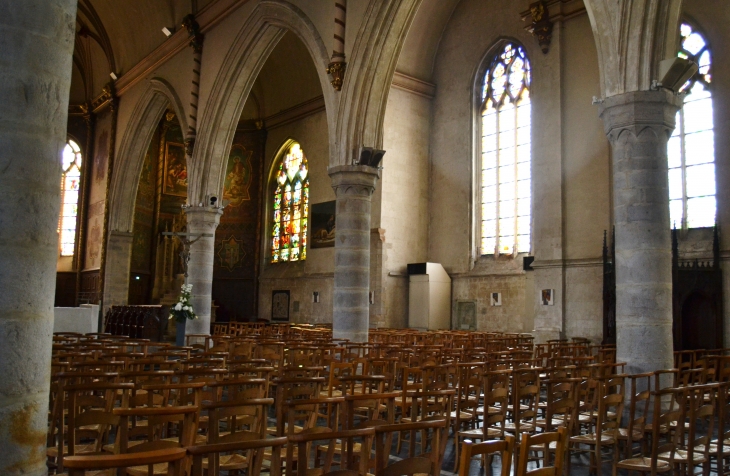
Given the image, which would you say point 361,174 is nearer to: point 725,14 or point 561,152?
point 561,152

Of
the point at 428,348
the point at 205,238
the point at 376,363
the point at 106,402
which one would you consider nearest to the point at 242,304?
the point at 205,238

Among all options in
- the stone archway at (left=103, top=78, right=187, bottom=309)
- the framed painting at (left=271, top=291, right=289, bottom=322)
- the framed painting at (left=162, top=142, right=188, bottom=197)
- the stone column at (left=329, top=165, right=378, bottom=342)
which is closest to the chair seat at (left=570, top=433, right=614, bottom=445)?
the stone column at (left=329, top=165, right=378, bottom=342)

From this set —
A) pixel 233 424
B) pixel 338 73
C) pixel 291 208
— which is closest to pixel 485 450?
pixel 233 424

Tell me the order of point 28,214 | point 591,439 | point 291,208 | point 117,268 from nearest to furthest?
1. point 28,214
2. point 591,439
3. point 117,268
4. point 291,208

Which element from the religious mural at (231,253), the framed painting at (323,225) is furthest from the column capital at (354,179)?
the religious mural at (231,253)

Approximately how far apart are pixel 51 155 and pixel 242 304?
77.2ft

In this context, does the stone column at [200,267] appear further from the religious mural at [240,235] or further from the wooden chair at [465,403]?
the wooden chair at [465,403]

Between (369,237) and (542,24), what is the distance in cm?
787

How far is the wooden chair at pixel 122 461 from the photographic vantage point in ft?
7.88

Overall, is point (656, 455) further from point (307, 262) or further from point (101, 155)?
point (101, 155)

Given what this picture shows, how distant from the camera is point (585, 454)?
6.52 meters

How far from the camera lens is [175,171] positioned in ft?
91.0

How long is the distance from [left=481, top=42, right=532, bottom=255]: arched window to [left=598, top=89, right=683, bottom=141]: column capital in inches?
420

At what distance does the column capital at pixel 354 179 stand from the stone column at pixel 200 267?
6.12 m
